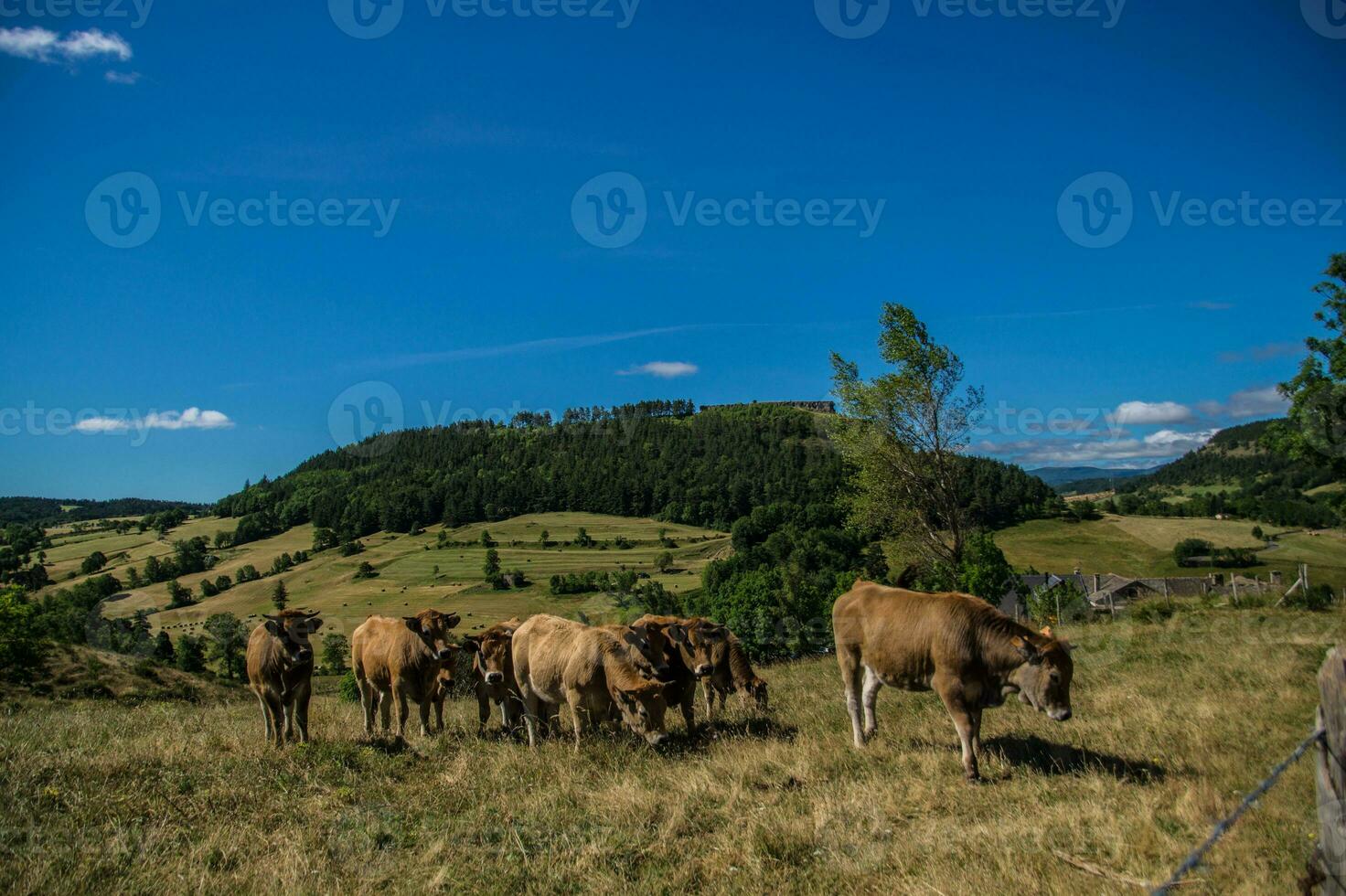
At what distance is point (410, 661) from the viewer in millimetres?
13828

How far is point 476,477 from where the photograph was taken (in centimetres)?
17750

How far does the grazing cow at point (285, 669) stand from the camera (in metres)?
12.8

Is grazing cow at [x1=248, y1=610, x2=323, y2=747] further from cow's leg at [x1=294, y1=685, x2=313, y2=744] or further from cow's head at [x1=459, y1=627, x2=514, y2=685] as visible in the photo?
cow's head at [x1=459, y1=627, x2=514, y2=685]

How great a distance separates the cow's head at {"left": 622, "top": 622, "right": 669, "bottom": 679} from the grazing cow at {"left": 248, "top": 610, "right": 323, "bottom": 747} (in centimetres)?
556

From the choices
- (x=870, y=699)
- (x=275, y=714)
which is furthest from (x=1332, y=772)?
(x=275, y=714)

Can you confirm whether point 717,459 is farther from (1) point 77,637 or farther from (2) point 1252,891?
(2) point 1252,891

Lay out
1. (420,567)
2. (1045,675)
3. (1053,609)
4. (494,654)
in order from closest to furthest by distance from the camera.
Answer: (1045,675) < (494,654) < (1053,609) < (420,567)

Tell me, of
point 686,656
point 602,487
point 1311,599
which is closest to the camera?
point 686,656

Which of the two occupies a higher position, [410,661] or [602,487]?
[602,487]

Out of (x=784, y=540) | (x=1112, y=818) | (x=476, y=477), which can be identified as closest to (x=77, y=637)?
(x=784, y=540)

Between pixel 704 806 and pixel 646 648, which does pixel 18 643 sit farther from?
pixel 704 806

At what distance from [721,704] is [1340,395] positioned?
91.2 feet

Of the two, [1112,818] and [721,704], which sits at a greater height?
[1112,818]

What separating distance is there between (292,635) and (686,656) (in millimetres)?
7157
